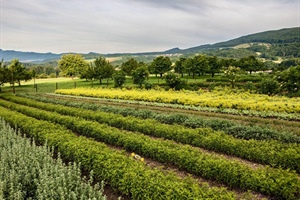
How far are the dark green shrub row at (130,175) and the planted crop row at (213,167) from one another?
95cm

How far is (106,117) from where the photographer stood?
42.6 ft

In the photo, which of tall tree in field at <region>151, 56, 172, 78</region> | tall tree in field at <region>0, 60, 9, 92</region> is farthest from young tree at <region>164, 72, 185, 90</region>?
tall tree in field at <region>0, 60, 9, 92</region>

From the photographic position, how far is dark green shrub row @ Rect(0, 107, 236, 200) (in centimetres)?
491

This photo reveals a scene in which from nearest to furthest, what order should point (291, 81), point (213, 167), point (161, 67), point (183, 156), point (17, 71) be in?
point (213, 167) < point (183, 156) < point (291, 81) < point (17, 71) < point (161, 67)

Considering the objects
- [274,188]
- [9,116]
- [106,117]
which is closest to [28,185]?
[274,188]

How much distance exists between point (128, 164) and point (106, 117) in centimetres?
703

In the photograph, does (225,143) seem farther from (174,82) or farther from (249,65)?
(249,65)

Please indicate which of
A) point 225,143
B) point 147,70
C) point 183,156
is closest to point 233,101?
point 225,143

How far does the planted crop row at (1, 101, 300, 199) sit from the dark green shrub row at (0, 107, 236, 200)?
0.95 m

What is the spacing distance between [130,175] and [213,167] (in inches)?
99.8

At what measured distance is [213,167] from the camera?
6.57 meters

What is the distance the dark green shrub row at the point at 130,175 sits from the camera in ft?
16.1

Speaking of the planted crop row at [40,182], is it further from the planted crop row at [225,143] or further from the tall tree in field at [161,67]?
the tall tree in field at [161,67]

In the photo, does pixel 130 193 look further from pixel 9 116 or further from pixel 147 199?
pixel 9 116
